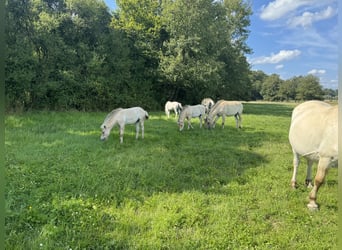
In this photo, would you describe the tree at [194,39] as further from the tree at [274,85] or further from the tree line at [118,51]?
the tree at [274,85]

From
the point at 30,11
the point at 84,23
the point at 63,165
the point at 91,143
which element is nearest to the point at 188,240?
the point at 63,165

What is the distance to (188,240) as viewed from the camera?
111 inches

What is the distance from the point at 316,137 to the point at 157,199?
248cm

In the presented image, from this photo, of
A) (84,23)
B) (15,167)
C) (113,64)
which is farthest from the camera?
(113,64)

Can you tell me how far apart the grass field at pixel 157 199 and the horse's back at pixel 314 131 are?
0.57 metres

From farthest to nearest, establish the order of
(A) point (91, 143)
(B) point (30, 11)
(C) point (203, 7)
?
1. (C) point (203, 7)
2. (B) point (30, 11)
3. (A) point (91, 143)

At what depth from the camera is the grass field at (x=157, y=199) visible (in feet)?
9.25

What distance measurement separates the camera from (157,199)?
3807 millimetres

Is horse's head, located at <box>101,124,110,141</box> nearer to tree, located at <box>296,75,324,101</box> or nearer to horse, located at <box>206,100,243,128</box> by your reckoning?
horse, located at <box>206,100,243,128</box>

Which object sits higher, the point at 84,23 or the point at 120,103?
the point at 84,23

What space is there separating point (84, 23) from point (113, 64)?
111 inches

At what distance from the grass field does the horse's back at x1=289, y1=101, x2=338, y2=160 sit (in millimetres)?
570

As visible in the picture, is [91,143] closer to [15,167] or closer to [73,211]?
[15,167]

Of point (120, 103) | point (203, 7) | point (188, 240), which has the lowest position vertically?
point (188, 240)
